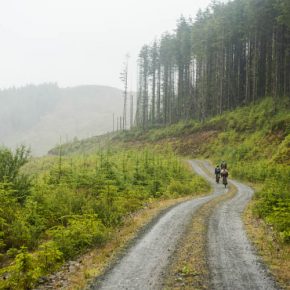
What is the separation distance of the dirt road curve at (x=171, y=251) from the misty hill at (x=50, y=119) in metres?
112

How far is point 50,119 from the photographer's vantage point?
559 ft

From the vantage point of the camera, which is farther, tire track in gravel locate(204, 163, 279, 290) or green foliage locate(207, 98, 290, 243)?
green foliage locate(207, 98, 290, 243)

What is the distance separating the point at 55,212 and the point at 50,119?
160 meters

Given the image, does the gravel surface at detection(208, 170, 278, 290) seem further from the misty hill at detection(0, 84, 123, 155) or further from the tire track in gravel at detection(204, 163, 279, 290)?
the misty hill at detection(0, 84, 123, 155)

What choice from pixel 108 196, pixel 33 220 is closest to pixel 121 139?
pixel 108 196

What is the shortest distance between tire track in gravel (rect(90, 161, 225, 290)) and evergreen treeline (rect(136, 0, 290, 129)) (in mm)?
34487

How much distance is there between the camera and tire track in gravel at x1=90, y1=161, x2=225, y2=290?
29.7 ft

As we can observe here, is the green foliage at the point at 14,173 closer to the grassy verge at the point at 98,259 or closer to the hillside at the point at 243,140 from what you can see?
the grassy verge at the point at 98,259

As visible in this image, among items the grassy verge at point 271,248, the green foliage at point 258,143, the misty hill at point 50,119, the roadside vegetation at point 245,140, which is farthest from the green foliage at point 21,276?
the misty hill at point 50,119

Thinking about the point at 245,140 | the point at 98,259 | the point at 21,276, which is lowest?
the point at 98,259

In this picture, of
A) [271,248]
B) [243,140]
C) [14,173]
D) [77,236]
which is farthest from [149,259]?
[243,140]

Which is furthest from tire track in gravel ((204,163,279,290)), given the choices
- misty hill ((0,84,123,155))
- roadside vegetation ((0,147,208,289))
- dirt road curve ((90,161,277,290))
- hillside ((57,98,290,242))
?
misty hill ((0,84,123,155))

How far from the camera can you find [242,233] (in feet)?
45.8

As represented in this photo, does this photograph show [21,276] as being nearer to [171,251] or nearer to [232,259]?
[171,251]
